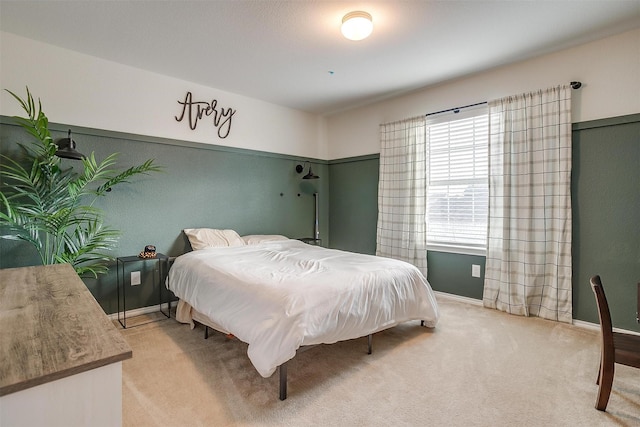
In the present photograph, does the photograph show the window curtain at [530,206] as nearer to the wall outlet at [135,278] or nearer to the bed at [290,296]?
the bed at [290,296]

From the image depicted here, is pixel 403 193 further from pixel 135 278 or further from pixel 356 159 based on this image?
pixel 135 278

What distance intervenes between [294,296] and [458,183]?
2664 millimetres

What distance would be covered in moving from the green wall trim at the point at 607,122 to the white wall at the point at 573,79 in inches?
1.5

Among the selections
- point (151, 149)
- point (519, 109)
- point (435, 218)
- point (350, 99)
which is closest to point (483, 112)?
point (519, 109)

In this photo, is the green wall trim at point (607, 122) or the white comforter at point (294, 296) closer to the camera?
the white comforter at point (294, 296)

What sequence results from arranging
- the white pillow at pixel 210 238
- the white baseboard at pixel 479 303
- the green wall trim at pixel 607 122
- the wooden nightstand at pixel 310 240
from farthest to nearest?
the wooden nightstand at pixel 310 240
the white pillow at pixel 210 238
the white baseboard at pixel 479 303
the green wall trim at pixel 607 122

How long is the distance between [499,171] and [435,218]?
2.98ft

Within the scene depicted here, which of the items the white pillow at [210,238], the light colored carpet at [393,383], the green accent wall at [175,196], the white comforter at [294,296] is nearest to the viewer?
the light colored carpet at [393,383]

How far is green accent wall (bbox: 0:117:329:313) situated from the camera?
115 inches

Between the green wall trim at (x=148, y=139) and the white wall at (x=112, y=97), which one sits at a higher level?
the white wall at (x=112, y=97)

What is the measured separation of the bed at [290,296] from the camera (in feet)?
5.73

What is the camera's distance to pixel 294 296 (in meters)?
1.82

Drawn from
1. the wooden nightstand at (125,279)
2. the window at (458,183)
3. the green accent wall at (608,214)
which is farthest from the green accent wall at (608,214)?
the wooden nightstand at (125,279)

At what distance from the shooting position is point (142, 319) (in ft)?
10.1
